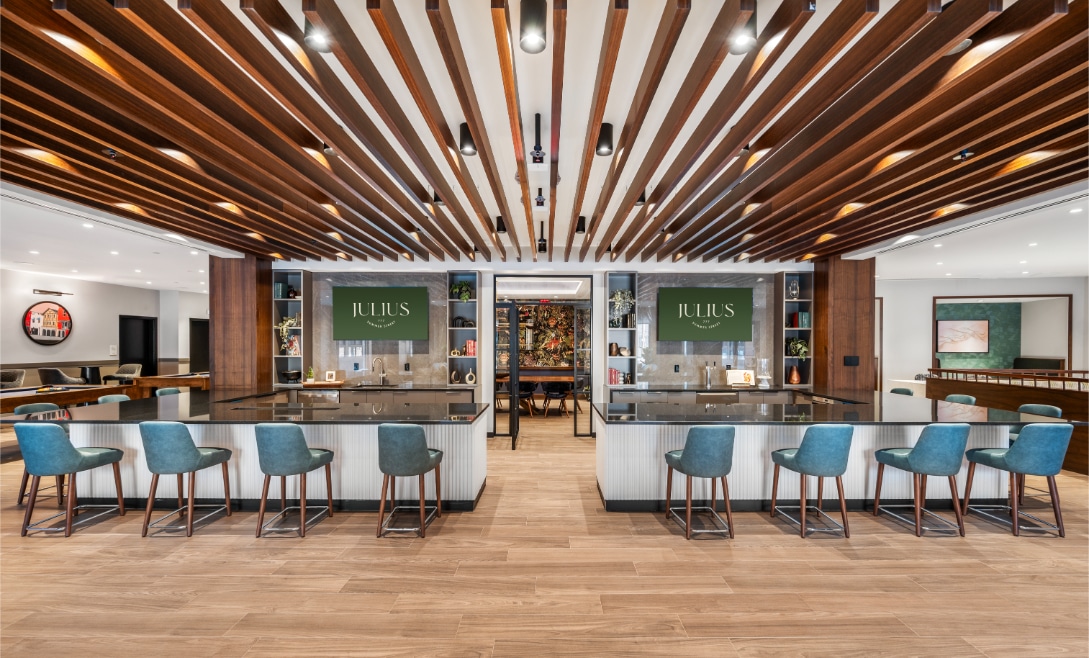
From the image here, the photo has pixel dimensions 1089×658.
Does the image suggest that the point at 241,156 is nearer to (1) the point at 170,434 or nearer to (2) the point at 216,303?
(1) the point at 170,434

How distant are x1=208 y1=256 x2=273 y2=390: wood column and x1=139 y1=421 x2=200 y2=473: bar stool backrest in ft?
10.6

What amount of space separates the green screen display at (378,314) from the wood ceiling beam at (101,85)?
14.1ft

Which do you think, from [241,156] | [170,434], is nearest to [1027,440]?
[241,156]

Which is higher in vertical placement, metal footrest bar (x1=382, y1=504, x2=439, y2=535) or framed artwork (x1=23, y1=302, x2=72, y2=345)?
framed artwork (x1=23, y1=302, x2=72, y2=345)

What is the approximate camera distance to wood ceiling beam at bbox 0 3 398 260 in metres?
1.89

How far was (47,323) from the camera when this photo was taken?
9.82 m

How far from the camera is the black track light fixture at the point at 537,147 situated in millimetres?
3193

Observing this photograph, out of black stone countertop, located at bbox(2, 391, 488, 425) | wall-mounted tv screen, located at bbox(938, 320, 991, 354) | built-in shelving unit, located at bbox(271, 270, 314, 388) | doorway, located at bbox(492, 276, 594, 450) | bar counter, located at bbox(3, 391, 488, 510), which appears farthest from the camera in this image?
wall-mounted tv screen, located at bbox(938, 320, 991, 354)

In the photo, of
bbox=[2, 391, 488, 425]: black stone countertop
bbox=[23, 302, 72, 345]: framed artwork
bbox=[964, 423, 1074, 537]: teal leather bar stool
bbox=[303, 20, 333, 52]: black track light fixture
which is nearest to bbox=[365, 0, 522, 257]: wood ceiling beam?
bbox=[303, 20, 333, 52]: black track light fixture

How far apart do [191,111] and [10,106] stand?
86cm

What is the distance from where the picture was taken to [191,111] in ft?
8.23

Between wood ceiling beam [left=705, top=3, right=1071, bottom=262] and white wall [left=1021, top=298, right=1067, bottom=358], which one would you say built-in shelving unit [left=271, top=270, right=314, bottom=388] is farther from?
white wall [left=1021, top=298, right=1067, bottom=358]

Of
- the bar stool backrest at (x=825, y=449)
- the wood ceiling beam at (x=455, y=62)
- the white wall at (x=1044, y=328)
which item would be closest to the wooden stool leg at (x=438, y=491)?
the wood ceiling beam at (x=455, y=62)

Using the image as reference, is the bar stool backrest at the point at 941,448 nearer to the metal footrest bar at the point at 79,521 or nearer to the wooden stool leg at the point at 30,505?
the metal footrest bar at the point at 79,521
